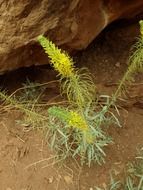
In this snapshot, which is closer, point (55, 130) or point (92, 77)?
point (55, 130)

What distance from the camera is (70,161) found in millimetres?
2254

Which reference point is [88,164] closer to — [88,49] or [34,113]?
[34,113]

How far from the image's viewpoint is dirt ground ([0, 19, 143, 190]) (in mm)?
2199

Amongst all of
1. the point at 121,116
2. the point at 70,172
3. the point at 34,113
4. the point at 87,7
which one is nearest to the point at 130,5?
the point at 87,7

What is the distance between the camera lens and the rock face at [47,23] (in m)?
2.18

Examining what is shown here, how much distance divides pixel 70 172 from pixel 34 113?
337 millimetres

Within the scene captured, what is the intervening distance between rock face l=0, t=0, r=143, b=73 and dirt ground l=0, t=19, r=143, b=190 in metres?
0.27

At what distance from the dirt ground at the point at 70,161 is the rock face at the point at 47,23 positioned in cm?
27

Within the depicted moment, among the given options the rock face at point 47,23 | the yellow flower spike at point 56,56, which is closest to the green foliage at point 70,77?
the yellow flower spike at point 56,56

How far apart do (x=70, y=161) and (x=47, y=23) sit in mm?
676

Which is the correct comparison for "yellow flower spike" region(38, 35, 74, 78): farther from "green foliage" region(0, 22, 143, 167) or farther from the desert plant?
the desert plant

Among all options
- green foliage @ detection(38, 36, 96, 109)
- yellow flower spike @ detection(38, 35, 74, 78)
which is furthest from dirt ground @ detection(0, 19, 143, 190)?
yellow flower spike @ detection(38, 35, 74, 78)

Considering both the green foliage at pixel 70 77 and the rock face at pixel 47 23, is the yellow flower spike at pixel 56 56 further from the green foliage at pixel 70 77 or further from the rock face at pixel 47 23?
the rock face at pixel 47 23

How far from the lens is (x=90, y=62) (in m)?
2.83
